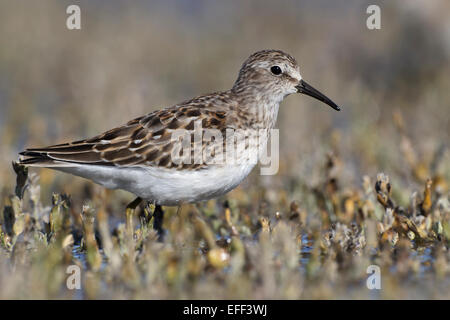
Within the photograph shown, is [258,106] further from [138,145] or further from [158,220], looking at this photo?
[158,220]

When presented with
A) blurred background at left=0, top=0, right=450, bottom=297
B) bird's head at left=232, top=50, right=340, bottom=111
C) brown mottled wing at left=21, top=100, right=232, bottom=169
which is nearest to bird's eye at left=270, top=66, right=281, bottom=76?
bird's head at left=232, top=50, right=340, bottom=111

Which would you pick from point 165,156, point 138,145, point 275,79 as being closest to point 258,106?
point 275,79

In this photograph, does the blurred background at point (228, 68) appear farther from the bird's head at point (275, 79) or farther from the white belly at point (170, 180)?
the white belly at point (170, 180)

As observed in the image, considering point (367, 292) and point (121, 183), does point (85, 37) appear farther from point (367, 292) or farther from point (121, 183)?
point (367, 292)

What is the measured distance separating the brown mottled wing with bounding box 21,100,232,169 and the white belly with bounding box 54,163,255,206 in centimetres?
6

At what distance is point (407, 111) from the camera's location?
A: 36.3ft

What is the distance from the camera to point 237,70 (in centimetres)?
1267

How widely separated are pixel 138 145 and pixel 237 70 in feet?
22.9

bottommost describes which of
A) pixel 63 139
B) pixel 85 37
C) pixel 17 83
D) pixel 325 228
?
pixel 325 228

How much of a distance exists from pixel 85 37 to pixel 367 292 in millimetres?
10689

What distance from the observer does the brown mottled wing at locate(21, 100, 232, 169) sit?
19.1 feet

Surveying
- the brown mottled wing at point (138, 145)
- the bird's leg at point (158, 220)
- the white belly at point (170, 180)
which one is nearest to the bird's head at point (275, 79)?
the brown mottled wing at point (138, 145)

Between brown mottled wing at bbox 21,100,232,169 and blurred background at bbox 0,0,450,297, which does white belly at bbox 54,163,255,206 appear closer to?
brown mottled wing at bbox 21,100,232,169
